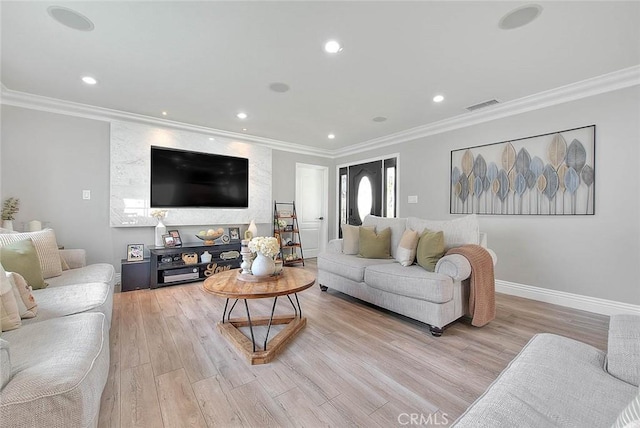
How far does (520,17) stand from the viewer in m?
1.85

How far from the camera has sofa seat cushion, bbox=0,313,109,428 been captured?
88 centimetres

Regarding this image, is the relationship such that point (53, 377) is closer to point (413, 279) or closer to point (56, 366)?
point (56, 366)

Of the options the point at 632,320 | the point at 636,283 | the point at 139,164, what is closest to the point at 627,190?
the point at 636,283

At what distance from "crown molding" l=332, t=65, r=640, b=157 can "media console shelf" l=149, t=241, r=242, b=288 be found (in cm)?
345

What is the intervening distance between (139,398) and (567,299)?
4.03 meters

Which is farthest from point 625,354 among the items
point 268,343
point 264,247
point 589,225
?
point 589,225

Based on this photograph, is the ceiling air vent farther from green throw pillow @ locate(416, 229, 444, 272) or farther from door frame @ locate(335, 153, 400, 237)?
green throw pillow @ locate(416, 229, 444, 272)

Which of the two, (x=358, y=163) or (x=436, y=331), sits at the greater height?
(x=358, y=163)

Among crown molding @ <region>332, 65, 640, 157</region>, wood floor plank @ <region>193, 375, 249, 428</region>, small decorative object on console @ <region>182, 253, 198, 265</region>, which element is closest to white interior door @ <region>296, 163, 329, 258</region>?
crown molding @ <region>332, 65, 640, 157</region>

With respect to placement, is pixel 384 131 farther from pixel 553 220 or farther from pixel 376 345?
pixel 376 345

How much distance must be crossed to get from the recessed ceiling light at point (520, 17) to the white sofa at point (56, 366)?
3069 mm

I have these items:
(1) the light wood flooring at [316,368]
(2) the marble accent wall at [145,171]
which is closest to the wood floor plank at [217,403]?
(1) the light wood flooring at [316,368]

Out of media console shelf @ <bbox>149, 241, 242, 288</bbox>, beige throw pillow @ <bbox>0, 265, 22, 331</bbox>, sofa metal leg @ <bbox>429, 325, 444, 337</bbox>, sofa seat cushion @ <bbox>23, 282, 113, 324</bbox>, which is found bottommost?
sofa metal leg @ <bbox>429, 325, 444, 337</bbox>

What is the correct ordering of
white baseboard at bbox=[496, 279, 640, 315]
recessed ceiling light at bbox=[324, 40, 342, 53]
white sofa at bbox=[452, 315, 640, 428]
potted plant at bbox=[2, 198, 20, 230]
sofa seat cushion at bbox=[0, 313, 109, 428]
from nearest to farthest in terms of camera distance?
white sofa at bbox=[452, 315, 640, 428] < sofa seat cushion at bbox=[0, 313, 109, 428] < recessed ceiling light at bbox=[324, 40, 342, 53] < white baseboard at bbox=[496, 279, 640, 315] < potted plant at bbox=[2, 198, 20, 230]
